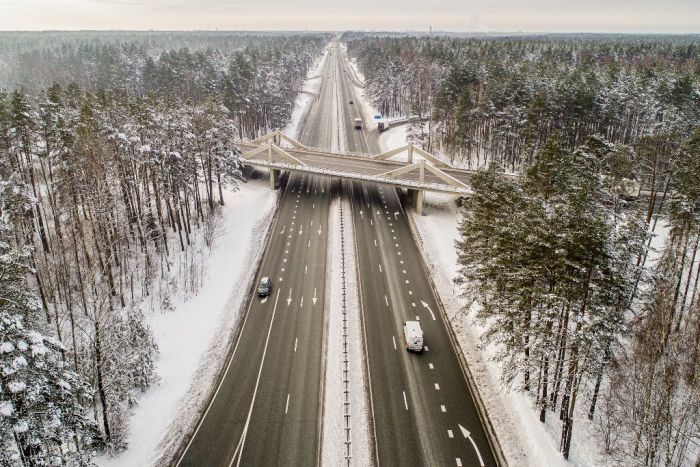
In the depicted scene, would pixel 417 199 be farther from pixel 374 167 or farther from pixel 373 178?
pixel 374 167

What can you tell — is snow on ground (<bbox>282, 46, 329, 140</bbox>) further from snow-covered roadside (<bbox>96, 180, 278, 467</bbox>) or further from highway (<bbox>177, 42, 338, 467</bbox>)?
highway (<bbox>177, 42, 338, 467</bbox>)

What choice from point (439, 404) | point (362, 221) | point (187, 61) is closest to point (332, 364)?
point (439, 404)

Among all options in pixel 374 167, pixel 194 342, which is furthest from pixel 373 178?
pixel 194 342

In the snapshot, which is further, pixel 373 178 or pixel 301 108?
pixel 301 108

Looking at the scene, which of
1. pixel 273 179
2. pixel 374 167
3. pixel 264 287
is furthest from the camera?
pixel 374 167

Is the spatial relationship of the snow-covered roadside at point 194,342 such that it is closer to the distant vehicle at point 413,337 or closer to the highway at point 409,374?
the highway at point 409,374

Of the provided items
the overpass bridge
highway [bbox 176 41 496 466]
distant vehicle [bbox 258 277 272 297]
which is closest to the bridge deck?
the overpass bridge

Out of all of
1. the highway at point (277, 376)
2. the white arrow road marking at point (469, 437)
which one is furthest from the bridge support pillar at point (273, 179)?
the white arrow road marking at point (469, 437)
